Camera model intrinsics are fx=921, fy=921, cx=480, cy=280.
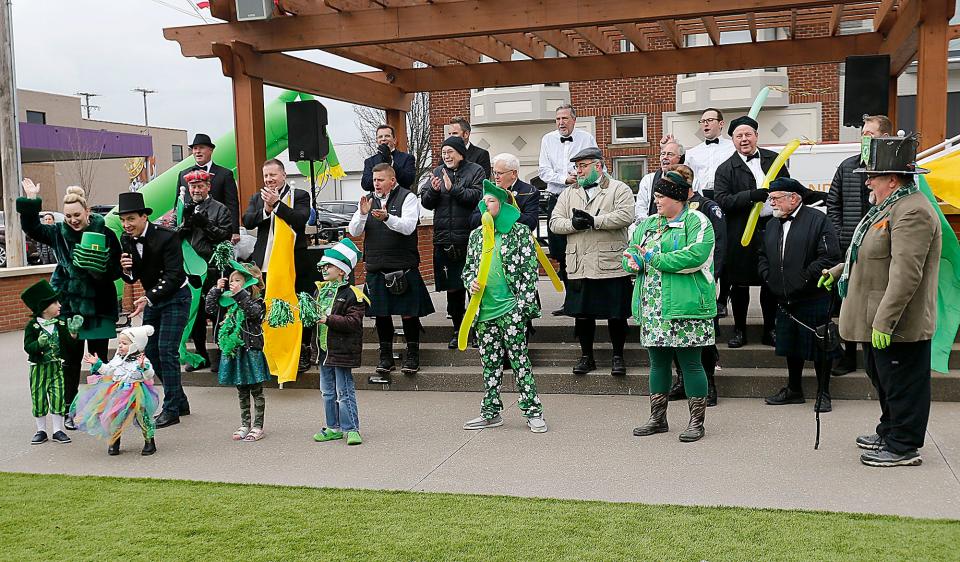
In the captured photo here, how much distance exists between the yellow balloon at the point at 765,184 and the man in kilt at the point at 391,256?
2.73 m

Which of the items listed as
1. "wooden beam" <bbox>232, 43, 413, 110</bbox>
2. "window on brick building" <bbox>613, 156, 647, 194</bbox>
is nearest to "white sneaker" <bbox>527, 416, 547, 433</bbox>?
"wooden beam" <bbox>232, 43, 413, 110</bbox>

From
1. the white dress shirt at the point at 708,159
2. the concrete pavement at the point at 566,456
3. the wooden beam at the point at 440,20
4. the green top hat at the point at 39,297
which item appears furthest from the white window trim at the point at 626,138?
the green top hat at the point at 39,297

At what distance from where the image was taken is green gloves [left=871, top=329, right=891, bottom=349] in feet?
17.3

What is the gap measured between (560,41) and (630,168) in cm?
1460

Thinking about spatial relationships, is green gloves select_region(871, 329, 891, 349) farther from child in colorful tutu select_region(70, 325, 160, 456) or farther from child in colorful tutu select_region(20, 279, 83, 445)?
child in colorful tutu select_region(20, 279, 83, 445)

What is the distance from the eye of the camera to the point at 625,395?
7.68 m

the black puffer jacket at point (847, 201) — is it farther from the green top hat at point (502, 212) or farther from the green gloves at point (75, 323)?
the green gloves at point (75, 323)

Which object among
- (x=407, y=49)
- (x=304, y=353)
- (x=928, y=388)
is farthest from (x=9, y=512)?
(x=407, y=49)

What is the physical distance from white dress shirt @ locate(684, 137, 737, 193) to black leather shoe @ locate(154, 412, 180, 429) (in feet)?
16.1

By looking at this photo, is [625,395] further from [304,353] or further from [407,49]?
[407,49]

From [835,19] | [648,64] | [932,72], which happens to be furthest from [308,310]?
[835,19]

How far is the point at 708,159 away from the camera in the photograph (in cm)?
843

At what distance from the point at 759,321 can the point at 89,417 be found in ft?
18.7

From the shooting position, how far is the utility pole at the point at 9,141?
1527 cm
